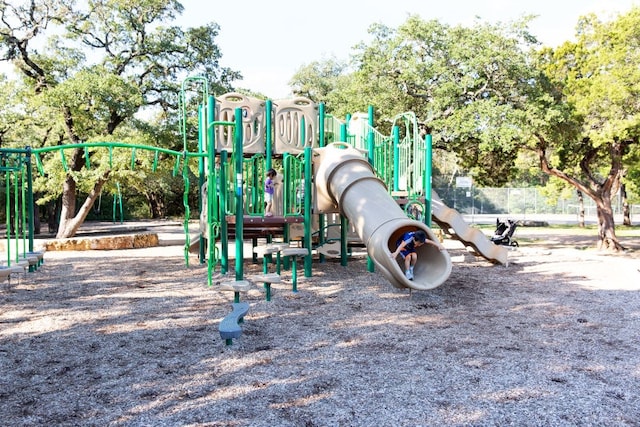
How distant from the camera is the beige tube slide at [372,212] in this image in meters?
6.88

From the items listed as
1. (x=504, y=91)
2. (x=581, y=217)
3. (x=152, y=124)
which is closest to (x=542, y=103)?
(x=504, y=91)

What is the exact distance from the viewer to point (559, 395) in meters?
3.84

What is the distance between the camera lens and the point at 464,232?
10.9m

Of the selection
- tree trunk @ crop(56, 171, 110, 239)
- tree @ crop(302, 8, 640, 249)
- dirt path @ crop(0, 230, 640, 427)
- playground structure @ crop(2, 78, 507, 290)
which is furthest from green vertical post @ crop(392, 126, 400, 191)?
tree trunk @ crop(56, 171, 110, 239)

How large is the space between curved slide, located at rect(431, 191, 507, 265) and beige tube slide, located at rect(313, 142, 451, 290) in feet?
8.02

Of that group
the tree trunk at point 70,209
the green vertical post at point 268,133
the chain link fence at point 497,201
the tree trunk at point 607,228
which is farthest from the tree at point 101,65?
the chain link fence at point 497,201

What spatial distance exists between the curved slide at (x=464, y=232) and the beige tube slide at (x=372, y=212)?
2444 mm

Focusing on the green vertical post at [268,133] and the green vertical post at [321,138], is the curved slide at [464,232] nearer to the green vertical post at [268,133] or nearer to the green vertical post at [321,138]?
the green vertical post at [321,138]

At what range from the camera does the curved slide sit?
35.1 feet

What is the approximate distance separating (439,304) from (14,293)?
19.8 ft

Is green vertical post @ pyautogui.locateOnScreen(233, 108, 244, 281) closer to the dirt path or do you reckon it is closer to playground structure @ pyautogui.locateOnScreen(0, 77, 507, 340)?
playground structure @ pyautogui.locateOnScreen(0, 77, 507, 340)

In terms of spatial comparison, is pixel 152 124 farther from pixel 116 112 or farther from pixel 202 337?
pixel 202 337

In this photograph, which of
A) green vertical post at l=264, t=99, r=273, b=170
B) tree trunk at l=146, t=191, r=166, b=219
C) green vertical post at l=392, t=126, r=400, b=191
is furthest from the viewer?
tree trunk at l=146, t=191, r=166, b=219

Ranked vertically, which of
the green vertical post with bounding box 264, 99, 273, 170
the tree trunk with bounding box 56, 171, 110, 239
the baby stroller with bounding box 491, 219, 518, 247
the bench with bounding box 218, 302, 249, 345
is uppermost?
the green vertical post with bounding box 264, 99, 273, 170
